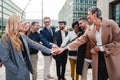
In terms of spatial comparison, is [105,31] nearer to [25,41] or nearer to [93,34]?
[93,34]

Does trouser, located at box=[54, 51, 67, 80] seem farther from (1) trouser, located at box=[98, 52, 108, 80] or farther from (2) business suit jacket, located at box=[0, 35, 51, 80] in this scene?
(2) business suit jacket, located at box=[0, 35, 51, 80]

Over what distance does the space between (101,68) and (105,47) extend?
0.47m

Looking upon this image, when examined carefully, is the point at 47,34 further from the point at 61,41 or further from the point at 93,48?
the point at 93,48

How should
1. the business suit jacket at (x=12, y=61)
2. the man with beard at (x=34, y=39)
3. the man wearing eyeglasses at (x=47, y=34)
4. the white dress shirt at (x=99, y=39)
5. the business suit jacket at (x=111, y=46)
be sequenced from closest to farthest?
the business suit jacket at (x=12, y=61)
the business suit jacket at (x=111, y=46)
the white dress shirt at (x=99, y=39)
the man with beard at (x=34, y=39)
the man wearing eyeglasses at (x=47, y=34)

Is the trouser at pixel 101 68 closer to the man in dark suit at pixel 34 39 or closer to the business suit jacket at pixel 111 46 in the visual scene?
the business suit jacket at pixel 111 46

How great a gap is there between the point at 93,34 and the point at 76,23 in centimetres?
299

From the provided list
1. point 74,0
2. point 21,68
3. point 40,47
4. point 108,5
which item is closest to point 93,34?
point 40,47

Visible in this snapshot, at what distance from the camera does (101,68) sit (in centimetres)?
621

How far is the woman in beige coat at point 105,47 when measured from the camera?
6.00 metres

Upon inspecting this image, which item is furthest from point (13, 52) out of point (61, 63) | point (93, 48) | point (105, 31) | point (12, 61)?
point (61, 63)

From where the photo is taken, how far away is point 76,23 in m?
9.20

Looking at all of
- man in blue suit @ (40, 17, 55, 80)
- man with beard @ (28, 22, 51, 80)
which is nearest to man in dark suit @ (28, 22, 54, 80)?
man with beard @ (28, 22, 51, 80)

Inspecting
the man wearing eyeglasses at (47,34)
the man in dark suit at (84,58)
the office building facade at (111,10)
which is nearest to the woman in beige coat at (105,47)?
the man in dark suit at (84,58)

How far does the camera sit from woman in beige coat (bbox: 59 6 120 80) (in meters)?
6.00
